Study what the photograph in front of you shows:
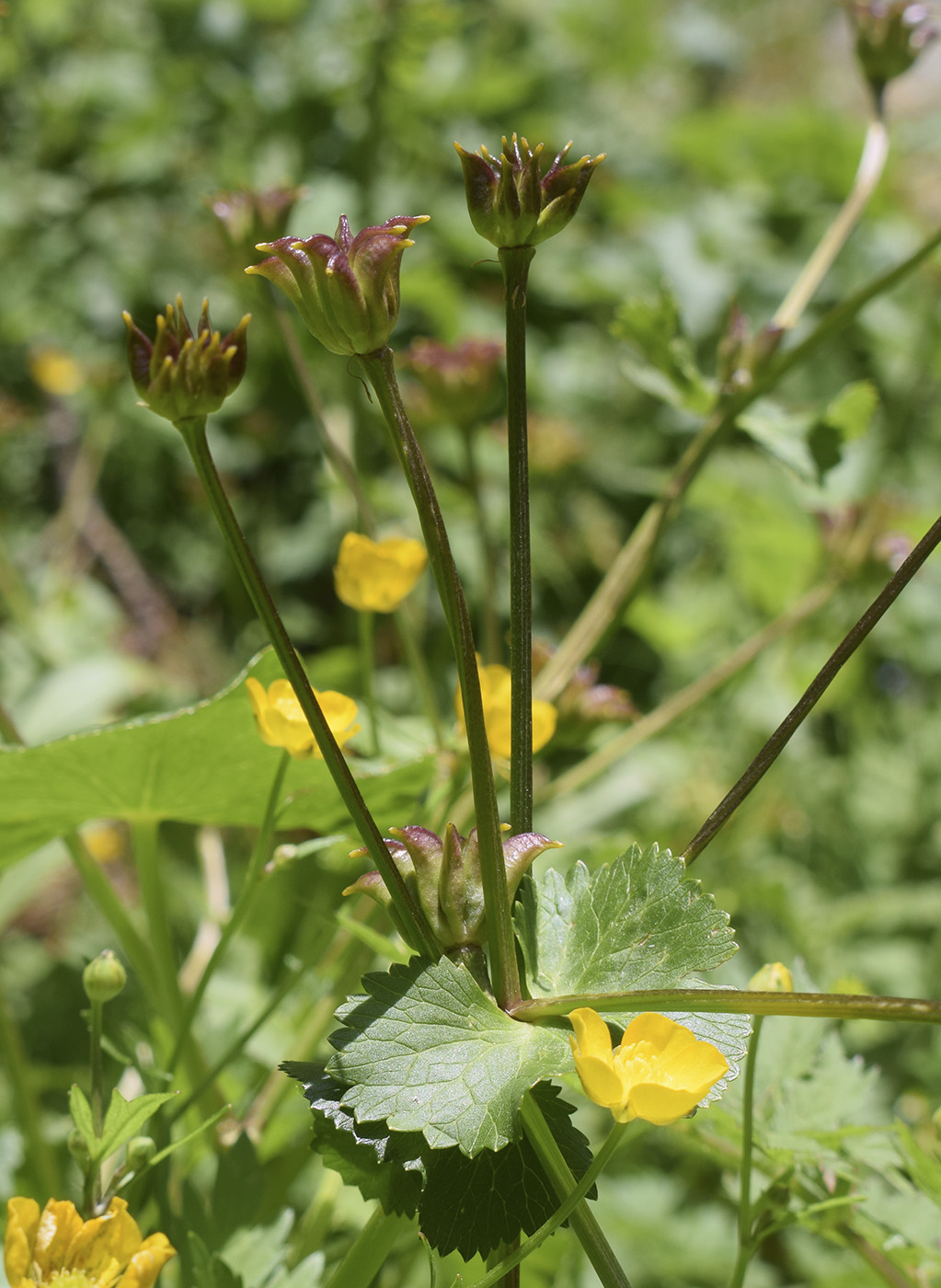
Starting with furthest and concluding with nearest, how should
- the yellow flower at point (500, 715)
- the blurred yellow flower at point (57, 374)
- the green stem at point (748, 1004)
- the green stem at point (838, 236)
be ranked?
the blurred yellow flower at point (57, 374) → the green stem at point (838, 236) → the yellow flower at point (500, 715) → the green stem at point (748, 1004)

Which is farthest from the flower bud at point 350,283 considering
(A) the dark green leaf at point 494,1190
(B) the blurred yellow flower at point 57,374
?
(B) the blurred yellow flower at point 57,374

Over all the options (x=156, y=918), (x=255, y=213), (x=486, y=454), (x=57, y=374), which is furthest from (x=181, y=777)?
(x=57, y=374)

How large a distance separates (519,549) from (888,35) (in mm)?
613

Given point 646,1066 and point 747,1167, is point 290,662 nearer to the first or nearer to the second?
point 646,1066

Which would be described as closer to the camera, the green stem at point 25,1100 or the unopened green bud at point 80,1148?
the unopened green bud at point 80,1148

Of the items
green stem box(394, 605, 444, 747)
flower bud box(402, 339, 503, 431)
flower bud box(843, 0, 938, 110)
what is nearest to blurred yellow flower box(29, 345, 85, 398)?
flower bud box(402, 339, 503, 431)

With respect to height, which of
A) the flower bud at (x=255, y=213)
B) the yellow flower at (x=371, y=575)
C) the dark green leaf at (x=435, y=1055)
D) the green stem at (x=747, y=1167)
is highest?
the flower bud at (x=255, y=213)

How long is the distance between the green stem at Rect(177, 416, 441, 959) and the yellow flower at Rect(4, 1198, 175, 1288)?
0.51ft

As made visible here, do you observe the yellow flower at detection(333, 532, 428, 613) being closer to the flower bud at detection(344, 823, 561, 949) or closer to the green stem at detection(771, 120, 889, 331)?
the flower bud at detection(344, 823, 561, 949)

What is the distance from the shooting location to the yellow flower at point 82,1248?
0.38m

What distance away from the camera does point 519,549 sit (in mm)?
393

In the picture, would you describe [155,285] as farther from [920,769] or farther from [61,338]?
[920,769]

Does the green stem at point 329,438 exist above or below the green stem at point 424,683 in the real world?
above

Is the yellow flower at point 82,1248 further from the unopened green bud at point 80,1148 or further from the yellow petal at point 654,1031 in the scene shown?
the yellow petal at point 654,1031
